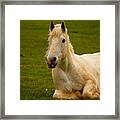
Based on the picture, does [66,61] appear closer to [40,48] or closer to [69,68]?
[69,68]

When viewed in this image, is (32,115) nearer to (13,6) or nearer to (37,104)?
(37,104)

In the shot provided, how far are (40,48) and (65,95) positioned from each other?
0.26 m

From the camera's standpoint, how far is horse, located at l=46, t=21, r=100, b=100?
226cm

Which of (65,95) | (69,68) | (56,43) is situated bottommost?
(65,95)

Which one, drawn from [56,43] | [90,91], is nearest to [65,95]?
[90,91]

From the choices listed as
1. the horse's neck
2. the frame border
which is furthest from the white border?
the horse's neck

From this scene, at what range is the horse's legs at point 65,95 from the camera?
227cm

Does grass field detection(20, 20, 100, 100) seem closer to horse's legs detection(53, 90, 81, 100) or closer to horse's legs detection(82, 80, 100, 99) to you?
horse's legs detection(53, 90, 81, 100)

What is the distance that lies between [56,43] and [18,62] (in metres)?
→ 0.21

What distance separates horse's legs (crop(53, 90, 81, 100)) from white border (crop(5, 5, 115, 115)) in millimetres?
24

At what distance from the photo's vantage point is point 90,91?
7.48 ft

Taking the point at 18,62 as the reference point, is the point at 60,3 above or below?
above

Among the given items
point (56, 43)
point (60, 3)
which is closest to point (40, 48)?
point (56, 43)

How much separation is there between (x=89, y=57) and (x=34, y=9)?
36cm
